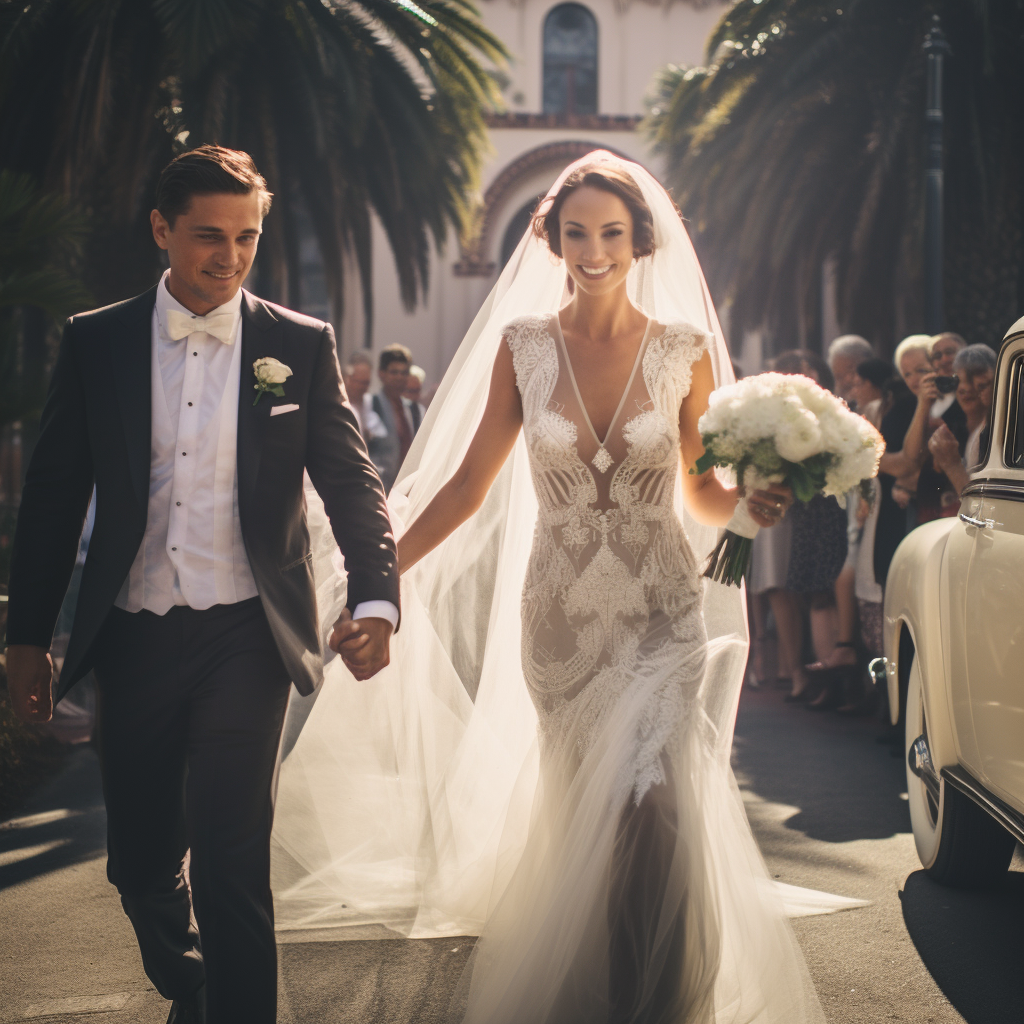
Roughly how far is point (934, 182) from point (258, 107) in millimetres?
6630

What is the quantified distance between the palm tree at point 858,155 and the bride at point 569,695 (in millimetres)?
9790

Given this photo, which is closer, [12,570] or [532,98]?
[12,570]

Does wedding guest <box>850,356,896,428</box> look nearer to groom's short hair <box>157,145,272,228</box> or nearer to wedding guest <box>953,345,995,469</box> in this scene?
wedding guest <box>953,345,995,469</box>

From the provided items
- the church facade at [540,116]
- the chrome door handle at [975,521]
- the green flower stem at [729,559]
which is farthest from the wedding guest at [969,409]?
the church facade at [540,116]

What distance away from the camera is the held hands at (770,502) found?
3373 millimetres

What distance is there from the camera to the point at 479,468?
12.5 ft

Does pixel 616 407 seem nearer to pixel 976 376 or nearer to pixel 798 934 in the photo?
pixel 798 934

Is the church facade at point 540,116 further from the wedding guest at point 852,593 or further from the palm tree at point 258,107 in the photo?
the wedding guest at point 852,593

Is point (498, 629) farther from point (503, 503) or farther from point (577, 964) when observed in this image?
point (577, 964)

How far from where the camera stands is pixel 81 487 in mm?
3072

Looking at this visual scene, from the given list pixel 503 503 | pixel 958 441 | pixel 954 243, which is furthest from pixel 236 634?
pixel 954 243

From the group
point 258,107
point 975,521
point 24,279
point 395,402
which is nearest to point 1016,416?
point 975,521

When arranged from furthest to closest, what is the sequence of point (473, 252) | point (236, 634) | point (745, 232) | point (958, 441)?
point (473, 252) → point (745, 232) → point (958, 441) → point (236, 634)

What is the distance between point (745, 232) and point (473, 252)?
39.9 feet
